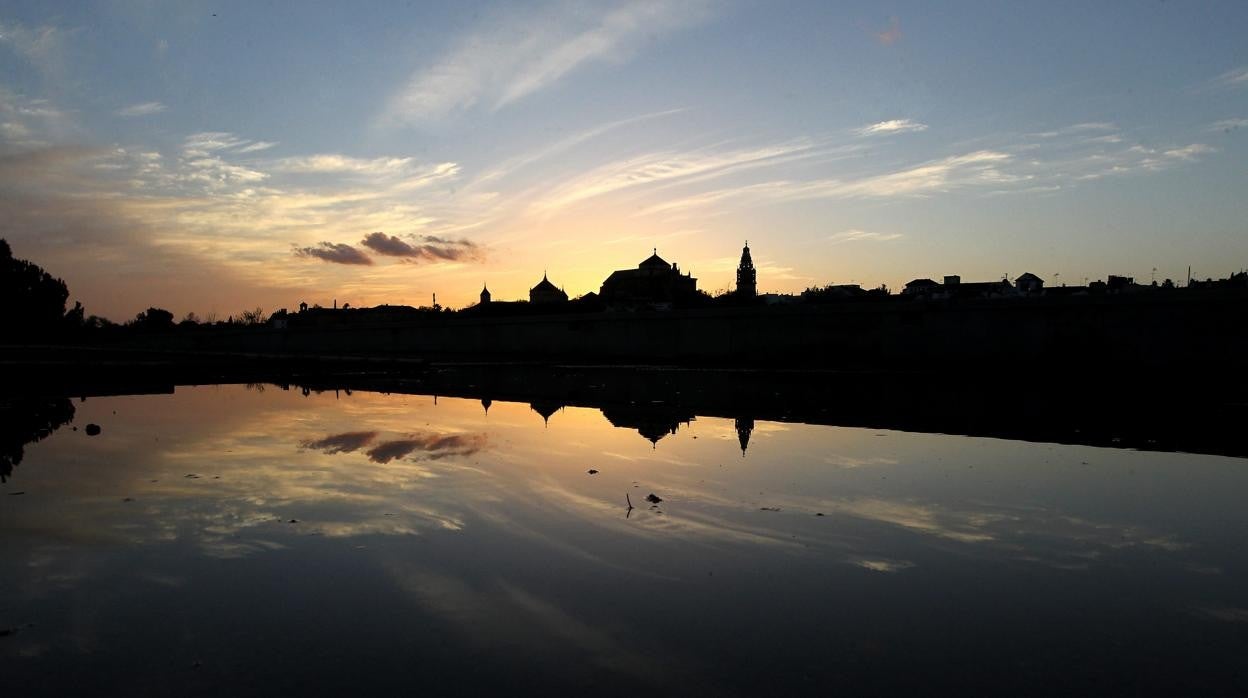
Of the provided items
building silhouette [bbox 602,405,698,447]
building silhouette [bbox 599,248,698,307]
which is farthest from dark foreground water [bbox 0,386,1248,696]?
building silhouette [bbox 599,248,698,307]

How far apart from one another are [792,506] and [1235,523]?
471 cm

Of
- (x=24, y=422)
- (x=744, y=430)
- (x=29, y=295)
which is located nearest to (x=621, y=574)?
(x=744, y=430)

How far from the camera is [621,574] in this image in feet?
21.5

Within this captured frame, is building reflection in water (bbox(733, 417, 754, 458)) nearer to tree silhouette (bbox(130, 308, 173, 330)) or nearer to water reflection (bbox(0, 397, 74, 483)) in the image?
water reflection (bbox(0, 397, 74, 483))

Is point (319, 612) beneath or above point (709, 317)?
beneath

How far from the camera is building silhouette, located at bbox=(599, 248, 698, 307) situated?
142m

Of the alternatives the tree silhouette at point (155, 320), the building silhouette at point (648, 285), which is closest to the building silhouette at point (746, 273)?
the building silhouette at point (648, 285)

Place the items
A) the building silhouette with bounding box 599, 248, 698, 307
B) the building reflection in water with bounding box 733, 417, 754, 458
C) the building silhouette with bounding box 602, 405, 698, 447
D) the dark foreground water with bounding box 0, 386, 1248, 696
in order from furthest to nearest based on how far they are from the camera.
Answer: the building silhouette with bounding box 599, 248, 698, 307 → the building silhouette with bounding box 602, 405, 698, 447 → the building reflection in water with bounding box 733, 417, 754, 458 → the dark foreground water with bounding box 0, 386, 1248, 696

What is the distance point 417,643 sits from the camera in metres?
5.11

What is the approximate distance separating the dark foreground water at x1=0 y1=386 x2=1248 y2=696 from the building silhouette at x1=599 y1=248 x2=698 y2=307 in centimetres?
12437

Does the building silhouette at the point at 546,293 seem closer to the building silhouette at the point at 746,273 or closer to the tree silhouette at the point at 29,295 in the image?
the building silhouette at the point at 746,273

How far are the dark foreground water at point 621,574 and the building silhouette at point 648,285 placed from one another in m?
124

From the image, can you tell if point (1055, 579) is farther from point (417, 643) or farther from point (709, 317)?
point (709, 317)

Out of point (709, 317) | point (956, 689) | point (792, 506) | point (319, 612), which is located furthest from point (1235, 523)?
point (709, 317)
